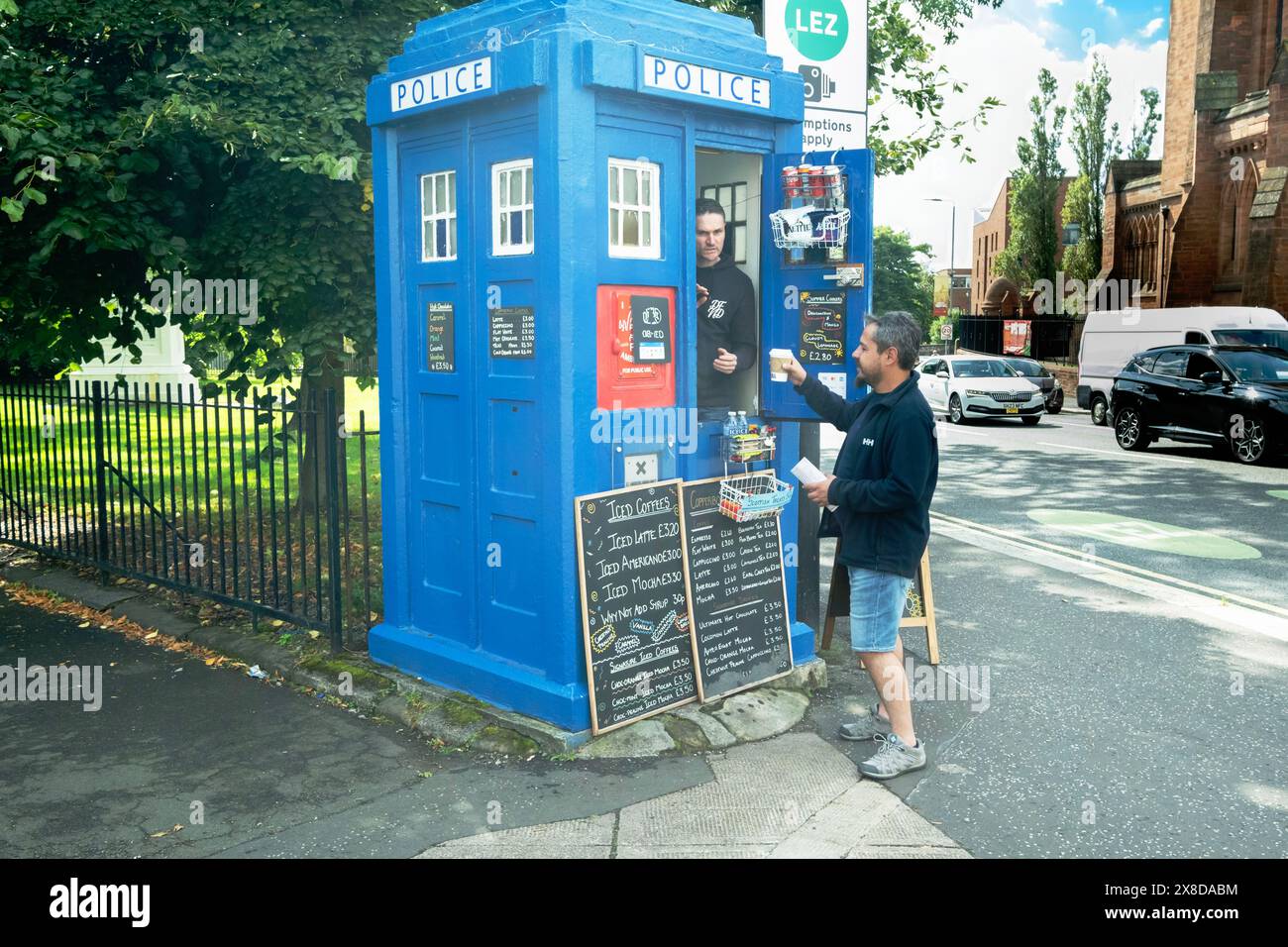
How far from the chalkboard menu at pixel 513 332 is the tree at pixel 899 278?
2491 inches

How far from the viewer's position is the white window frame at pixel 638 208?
5.54 m

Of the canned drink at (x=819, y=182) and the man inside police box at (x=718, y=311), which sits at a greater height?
the canned drink at (x=819, y=182)

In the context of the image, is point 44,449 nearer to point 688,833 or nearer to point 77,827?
point 77,827

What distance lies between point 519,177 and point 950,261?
53.3 metres

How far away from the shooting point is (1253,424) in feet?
56.2

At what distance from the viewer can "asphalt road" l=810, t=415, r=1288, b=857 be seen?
184 inches

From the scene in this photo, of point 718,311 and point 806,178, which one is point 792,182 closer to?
point 806,178

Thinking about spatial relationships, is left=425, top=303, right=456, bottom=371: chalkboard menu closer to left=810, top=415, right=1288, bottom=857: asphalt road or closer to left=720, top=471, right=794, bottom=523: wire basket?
left=720, top=471, right=794, bottom=523: wire basket

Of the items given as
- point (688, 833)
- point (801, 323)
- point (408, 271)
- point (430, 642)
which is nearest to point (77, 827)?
point (430, 642)

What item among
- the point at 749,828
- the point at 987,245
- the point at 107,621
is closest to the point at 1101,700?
the point at 749,828

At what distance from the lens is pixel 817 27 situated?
25.0 feet

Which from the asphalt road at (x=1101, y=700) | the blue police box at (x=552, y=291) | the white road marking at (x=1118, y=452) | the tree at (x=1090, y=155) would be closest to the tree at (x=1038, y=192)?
the tree at (x=1090, y=155)

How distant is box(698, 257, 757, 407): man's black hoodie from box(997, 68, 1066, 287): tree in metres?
48.5

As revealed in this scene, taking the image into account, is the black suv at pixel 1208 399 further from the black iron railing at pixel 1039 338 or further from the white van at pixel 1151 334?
the black iron railing at pixel 1039 338
